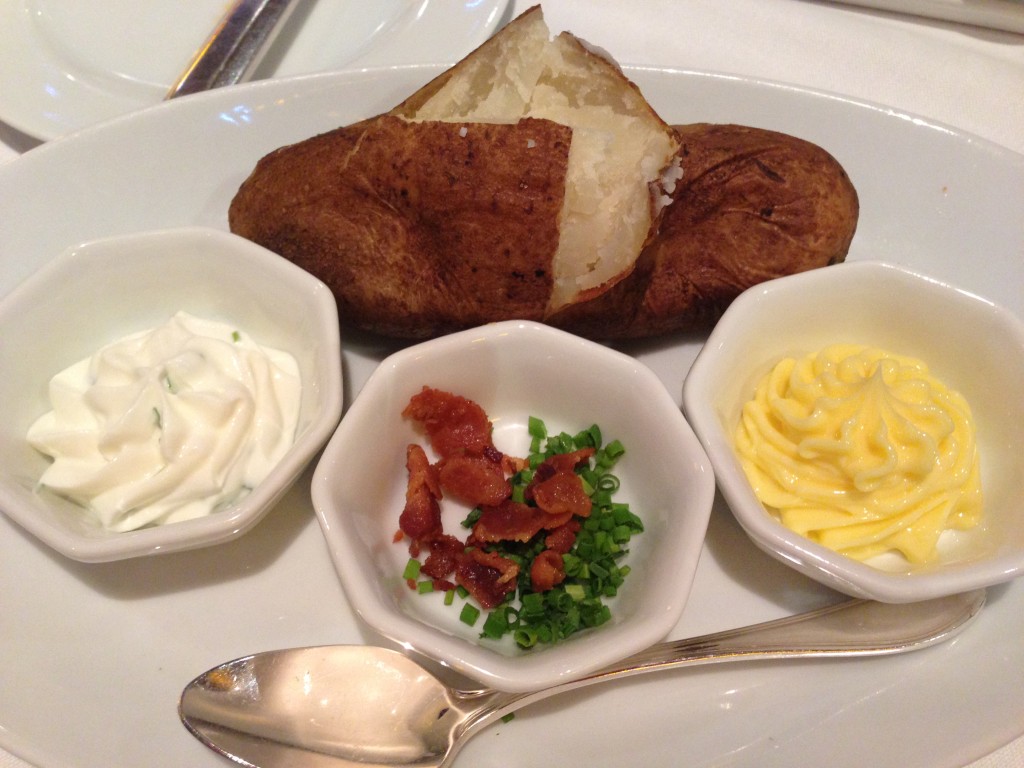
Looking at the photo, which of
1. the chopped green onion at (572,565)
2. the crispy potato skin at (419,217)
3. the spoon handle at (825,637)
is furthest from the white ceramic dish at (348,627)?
the crispy potato skin at (419,217)

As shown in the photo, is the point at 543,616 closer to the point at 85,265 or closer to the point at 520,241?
the point at 520,241

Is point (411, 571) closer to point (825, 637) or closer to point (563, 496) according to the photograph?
point (563, 496)

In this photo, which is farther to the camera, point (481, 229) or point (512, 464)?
point (512, 464)

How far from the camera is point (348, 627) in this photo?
143 cm

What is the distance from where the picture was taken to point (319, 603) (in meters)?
1.45

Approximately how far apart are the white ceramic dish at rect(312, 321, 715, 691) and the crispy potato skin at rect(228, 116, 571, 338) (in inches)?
4.8

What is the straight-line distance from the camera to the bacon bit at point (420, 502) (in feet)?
4.72

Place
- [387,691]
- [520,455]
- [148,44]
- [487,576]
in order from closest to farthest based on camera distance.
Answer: [387,691]
[487,576]
[520,455]
[148,44]

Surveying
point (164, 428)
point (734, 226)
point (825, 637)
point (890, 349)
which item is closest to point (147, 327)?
point (164, 428)

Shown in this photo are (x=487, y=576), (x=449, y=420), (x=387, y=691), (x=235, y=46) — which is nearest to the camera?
(x=387, y=691)

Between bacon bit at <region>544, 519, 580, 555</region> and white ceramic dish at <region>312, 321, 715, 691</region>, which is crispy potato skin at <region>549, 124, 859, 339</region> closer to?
white ceramic dish at <region>312, 321, 715, 691</region>

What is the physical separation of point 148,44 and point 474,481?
1928mm

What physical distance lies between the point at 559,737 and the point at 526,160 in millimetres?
1118

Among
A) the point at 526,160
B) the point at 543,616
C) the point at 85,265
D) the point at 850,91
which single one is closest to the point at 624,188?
the point at 526,160
